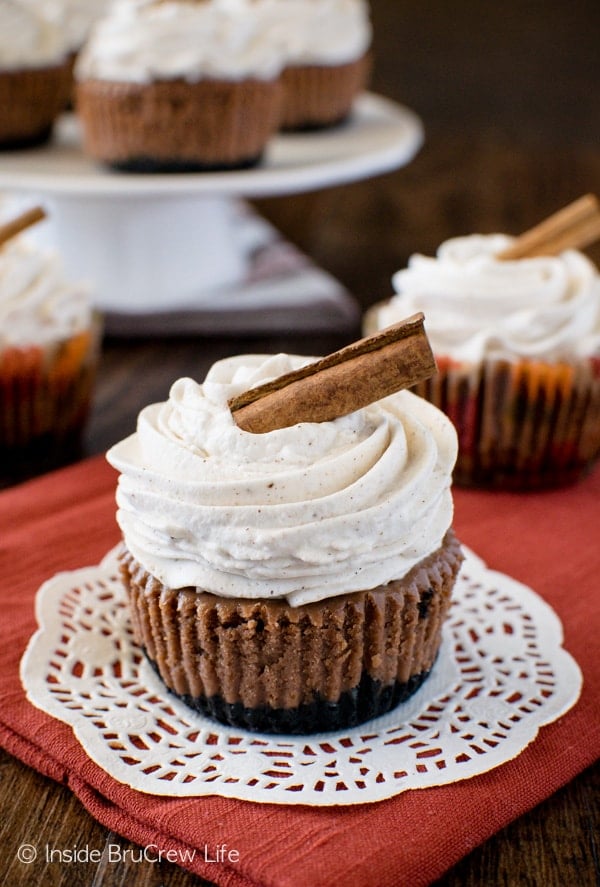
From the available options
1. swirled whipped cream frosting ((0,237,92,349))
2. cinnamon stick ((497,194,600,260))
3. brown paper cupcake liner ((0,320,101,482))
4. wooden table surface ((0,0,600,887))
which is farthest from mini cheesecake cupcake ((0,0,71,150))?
cinnamon stick ((497,194,600,260))

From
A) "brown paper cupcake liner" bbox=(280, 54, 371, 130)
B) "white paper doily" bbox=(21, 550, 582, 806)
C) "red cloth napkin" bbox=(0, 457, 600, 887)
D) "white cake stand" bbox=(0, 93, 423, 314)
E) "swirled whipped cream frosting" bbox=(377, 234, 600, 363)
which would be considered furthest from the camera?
"brown paper cupcake liner" bbox=(280, 54, 371, 130)

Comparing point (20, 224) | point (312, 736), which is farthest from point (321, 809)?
point (20, 224)

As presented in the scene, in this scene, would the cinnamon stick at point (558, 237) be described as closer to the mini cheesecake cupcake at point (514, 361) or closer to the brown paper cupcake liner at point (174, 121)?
the mini cheesecake cupcake at point (514, 361)

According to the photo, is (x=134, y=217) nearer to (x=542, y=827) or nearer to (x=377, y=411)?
(x=377, y=411)

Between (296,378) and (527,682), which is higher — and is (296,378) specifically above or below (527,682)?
above

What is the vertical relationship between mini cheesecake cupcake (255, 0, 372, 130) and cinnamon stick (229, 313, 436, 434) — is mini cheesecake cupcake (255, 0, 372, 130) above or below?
below

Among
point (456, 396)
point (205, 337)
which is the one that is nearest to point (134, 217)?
point (205, 337)

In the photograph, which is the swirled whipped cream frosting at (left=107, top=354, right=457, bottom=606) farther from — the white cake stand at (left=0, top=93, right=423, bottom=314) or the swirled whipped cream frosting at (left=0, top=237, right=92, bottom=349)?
the white cake stand at (left=0, top=93, right=423, bottom=314)
